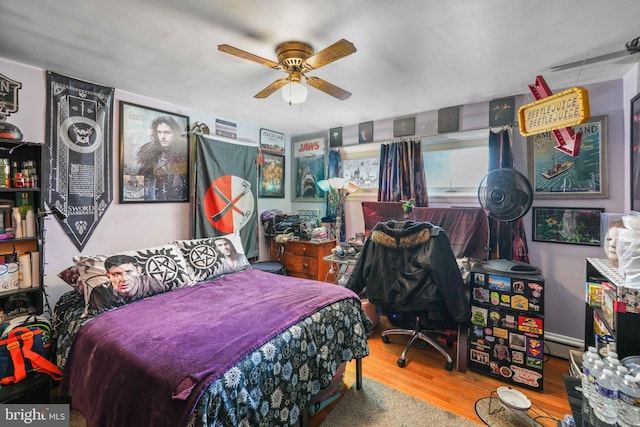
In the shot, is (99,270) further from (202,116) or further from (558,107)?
(558,107)

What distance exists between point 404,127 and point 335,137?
0.96m

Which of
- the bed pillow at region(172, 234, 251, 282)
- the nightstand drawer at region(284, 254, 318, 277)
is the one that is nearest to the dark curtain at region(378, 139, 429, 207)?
the nightstand drawer at region(284, 254, 318, 277)

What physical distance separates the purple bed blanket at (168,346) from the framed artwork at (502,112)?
7.45 ft

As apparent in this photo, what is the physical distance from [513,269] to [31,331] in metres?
3.21

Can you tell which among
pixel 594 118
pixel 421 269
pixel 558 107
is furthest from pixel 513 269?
pixel 594 118

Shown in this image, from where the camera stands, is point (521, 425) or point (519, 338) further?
point (519, 338)

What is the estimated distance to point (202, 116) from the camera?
319 cm

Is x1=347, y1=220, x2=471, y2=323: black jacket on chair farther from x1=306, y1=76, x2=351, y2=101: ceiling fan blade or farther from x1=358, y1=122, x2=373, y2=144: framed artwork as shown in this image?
x1=358, y1=122, x2=373, y2=144: framed artwork

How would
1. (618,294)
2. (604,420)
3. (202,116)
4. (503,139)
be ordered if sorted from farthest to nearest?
(202,116), (503,139), (618,294), (604,420)

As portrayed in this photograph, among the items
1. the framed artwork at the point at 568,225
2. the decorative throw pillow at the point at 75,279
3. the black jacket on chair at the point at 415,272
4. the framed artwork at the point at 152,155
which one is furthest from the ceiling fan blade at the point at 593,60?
the decorative throw pillow at the point at 75,279

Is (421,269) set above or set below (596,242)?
below

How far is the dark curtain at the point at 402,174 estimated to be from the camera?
3.20 metres

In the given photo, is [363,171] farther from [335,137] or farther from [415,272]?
[415,272]

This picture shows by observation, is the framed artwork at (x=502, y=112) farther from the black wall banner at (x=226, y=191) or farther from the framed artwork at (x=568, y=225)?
the black wall banner at (x=226, y=191)
